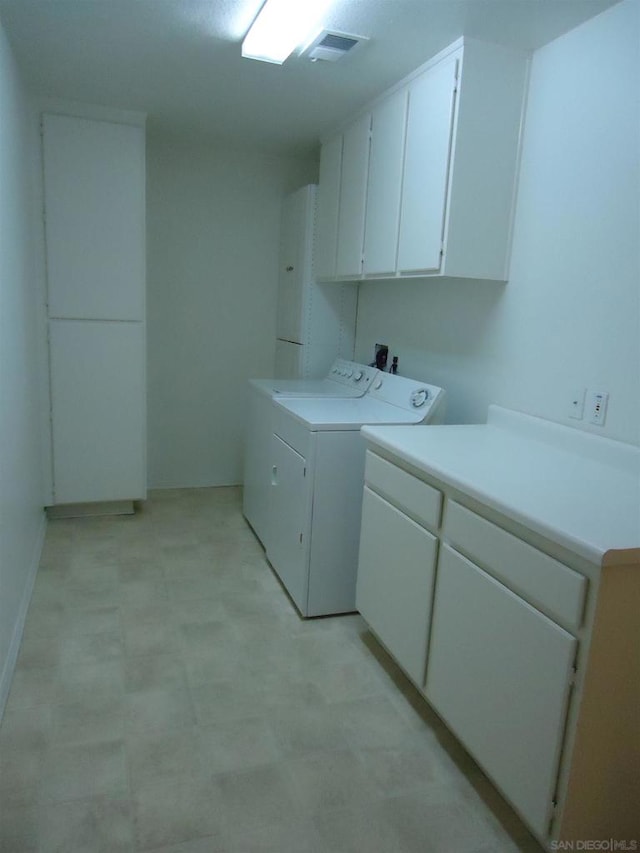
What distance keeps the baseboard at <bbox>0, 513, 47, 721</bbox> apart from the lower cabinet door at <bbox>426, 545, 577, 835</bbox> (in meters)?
1.40

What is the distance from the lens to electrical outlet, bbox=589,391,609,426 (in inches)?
80.2

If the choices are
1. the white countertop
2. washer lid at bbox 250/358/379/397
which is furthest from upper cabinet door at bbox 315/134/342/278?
the white countertop

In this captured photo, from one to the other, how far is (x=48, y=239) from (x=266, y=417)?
5.07 ft

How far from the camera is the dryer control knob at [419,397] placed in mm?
2771

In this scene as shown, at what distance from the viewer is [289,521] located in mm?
2877

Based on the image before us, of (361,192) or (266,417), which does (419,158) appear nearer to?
(361,192)

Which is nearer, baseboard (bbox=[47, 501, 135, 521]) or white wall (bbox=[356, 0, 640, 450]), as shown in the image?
white wall (bbox=[356, 0, 640, 450])

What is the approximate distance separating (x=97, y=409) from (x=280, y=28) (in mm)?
2257

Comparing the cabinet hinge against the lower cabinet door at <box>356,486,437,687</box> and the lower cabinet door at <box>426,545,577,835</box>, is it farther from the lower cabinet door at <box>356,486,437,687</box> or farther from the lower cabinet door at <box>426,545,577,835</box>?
the lower cabinet door at <box>356,486,437,687</box>

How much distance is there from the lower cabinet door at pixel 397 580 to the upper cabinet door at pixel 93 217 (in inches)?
81.5

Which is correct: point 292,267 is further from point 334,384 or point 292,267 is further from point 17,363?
point 17,363

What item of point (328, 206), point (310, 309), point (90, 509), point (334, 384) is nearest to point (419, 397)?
point (334, 384)

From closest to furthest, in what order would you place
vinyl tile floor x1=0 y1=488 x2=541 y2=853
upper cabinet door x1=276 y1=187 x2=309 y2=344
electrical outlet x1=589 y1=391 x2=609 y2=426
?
vinyl tile floor x1=0 y1=488 x2=541 y2=853
electrical outlet x1=589 y1=391 x2=609 y2=426
upper cabinet door x1=276 y1=187 x2=309 y2=344

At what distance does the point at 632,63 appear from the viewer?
1.93 meters
